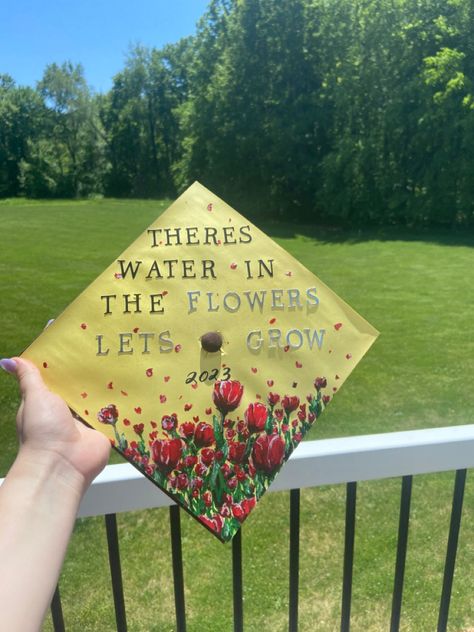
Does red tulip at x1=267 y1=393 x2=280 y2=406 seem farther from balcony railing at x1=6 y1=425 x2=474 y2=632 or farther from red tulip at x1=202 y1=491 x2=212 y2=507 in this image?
balcony railing at x1=6 y1=425 x2=474 y2=632

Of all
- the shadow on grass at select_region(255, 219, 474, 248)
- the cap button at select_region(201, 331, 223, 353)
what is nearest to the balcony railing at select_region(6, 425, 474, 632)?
the cap button at select_region(201, 331, 223, 353)

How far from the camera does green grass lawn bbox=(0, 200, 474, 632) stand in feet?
9.28

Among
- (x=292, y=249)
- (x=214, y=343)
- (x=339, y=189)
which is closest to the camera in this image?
(x=214, y=343)

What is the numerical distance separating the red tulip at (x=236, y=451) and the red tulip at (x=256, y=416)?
35 millimetres

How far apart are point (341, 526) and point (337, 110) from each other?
1689 centimetres

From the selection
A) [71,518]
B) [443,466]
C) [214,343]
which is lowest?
[443,466]

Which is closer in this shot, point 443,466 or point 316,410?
Answer: point 316,410

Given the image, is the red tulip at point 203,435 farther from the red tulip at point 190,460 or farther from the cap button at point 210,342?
the cap button at point 210,342

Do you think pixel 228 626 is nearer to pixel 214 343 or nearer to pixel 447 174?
pixel 214 343

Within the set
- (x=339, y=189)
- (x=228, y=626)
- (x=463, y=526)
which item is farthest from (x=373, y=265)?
(x=228, y=626)

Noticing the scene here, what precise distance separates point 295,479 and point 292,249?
43.6 feet

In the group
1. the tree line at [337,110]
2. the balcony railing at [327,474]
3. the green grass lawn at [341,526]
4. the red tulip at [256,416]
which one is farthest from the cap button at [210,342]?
the tree line at [337,110]

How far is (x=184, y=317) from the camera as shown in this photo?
1052 mm

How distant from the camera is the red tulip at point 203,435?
1058mm
